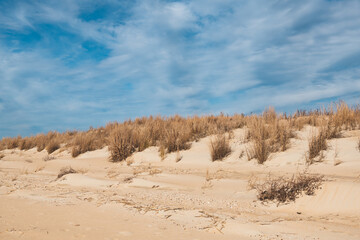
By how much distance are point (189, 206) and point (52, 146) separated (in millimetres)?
11363

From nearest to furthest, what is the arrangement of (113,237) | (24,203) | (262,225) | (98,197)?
(113,237), (262,225), (24,203), (98,197)

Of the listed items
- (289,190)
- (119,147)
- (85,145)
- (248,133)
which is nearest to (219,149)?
(248,133)

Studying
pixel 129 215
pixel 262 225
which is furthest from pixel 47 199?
pixel 262 225

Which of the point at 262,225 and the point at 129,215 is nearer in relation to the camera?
the point at 262,225

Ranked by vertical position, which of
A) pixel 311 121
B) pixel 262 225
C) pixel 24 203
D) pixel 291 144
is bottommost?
pixel 262 225

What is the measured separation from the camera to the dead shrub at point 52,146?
13.6 metres

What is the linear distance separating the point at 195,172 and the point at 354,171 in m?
3.57

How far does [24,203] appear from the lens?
4418 millimetres

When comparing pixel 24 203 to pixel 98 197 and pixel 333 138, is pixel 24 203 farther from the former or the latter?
A: pixel 333 138

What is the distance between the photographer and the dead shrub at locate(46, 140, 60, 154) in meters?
13.6

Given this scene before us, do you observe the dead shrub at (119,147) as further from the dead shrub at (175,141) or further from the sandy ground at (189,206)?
the sandy ground at (189,206)

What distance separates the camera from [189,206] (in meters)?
4.27

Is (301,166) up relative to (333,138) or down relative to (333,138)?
down

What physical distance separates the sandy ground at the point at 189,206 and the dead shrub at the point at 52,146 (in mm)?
7115
